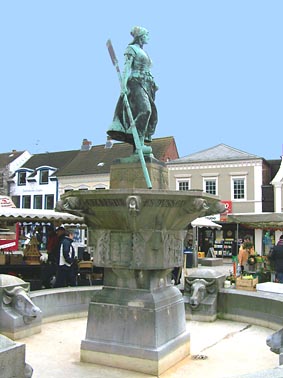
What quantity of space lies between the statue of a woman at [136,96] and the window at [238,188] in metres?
28.3

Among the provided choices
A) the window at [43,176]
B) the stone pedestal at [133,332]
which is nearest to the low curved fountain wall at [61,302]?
the stone pedestal at [133,332]

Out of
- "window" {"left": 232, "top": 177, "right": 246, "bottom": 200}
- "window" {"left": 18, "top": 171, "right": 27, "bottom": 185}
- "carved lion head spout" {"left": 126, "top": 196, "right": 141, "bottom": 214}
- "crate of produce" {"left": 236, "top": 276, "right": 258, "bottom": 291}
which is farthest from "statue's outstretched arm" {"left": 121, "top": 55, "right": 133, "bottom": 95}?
"window" {"left": 18, "top": 171, "right": 27, "bottom": 185}

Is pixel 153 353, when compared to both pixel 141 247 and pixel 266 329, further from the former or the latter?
pixel 266 329

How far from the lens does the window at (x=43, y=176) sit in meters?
45.6

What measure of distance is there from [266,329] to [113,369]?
2.96 m

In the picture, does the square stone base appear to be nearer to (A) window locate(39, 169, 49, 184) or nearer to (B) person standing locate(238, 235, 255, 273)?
(B) person standing locate(238, 235, 255, 273)

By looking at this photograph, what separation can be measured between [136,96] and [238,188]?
28759 millimetres

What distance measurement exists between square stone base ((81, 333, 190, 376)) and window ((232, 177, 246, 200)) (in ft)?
95.3

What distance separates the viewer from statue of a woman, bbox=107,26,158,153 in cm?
655

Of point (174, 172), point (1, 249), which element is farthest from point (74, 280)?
point (174, 172)

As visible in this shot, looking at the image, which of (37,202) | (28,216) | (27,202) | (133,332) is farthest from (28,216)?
(27,202)

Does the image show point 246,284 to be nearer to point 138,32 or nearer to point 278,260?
point 278,260

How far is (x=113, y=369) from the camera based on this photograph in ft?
18.2

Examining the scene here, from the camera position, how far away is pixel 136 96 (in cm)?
654
